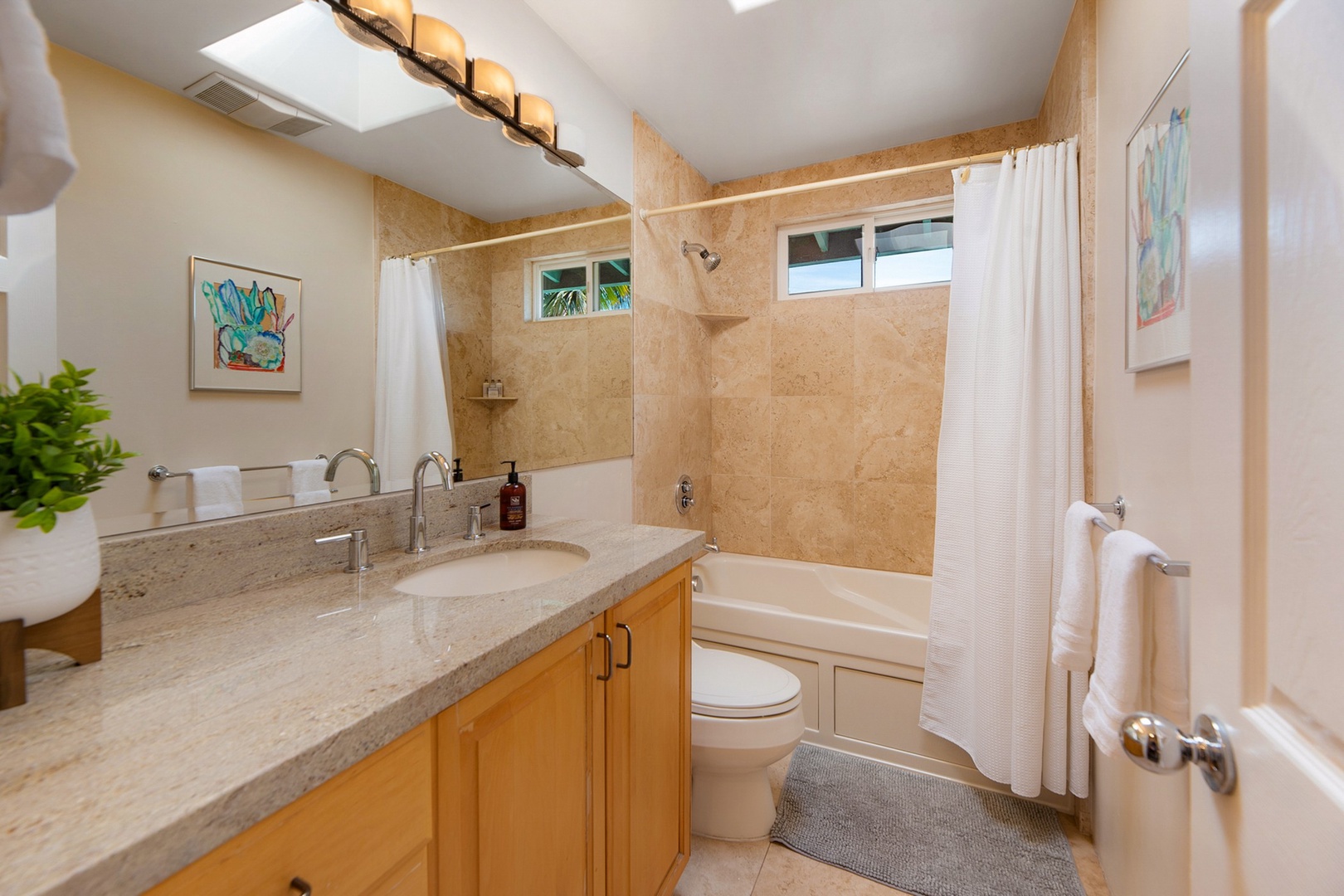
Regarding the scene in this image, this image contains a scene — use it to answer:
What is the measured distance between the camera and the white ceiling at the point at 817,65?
1801 millimetres

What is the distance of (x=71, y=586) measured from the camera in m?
0.66

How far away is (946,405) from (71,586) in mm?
2193

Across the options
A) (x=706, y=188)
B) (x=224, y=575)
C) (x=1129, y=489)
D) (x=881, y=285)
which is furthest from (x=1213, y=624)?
(x=706, y=188)

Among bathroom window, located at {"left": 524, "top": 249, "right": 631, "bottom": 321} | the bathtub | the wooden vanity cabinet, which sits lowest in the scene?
the bathtub

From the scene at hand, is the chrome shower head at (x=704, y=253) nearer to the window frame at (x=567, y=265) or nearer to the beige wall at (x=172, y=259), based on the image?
the window frame at (x=567, y=265)

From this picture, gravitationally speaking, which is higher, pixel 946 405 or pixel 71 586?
pixel 946 405

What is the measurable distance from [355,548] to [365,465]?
20 cm

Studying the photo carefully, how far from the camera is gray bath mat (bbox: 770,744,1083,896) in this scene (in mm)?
1576

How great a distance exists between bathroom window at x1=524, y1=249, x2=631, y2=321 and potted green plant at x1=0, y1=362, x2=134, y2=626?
3.95ft

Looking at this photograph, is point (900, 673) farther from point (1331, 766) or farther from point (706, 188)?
point (706, 188)

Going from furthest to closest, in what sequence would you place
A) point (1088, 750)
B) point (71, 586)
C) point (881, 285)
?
point (881, 285) → point (1088, 750) → point (71, 586)

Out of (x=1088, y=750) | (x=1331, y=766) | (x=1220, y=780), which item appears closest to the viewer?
(x=1331, y=766)

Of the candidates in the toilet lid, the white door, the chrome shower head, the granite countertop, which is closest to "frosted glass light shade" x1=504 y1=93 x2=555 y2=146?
the chrome shower head

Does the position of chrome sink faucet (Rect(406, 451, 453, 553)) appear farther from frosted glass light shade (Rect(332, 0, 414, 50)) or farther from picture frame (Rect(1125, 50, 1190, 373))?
picture frame (Rect(1125, 50, 1190, 373))
